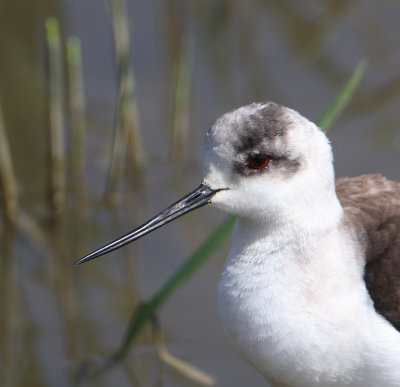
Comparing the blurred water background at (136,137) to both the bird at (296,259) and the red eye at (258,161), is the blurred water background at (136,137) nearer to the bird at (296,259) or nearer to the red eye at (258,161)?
the bird at (296,259)

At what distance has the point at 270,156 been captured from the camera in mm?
3244

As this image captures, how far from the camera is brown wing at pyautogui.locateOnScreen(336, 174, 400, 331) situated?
3416 millimetres

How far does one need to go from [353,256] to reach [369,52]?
3.31 meters

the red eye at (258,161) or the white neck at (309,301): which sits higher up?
the red eye at (258,161)

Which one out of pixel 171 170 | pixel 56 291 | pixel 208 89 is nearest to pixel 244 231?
pixel 56 291

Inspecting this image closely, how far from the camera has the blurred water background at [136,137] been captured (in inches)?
185

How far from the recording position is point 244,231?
3.46m

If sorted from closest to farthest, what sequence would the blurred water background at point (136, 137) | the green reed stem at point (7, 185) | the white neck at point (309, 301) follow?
the white neck at point (309, 301) → the blurred water background at point (136, 137) → the green reed stem at point (7, 185)

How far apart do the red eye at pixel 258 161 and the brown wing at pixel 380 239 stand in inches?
18.6

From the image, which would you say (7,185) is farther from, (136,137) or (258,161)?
(258,161)

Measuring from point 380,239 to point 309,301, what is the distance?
1.26 ft

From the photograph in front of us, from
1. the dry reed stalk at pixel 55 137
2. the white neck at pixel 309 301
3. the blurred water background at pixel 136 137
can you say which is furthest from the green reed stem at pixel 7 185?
the white neck at pixel 309 301

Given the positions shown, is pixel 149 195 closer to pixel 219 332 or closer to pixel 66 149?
pixel 66 149

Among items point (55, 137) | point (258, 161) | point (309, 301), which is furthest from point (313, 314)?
point (55, 137)
